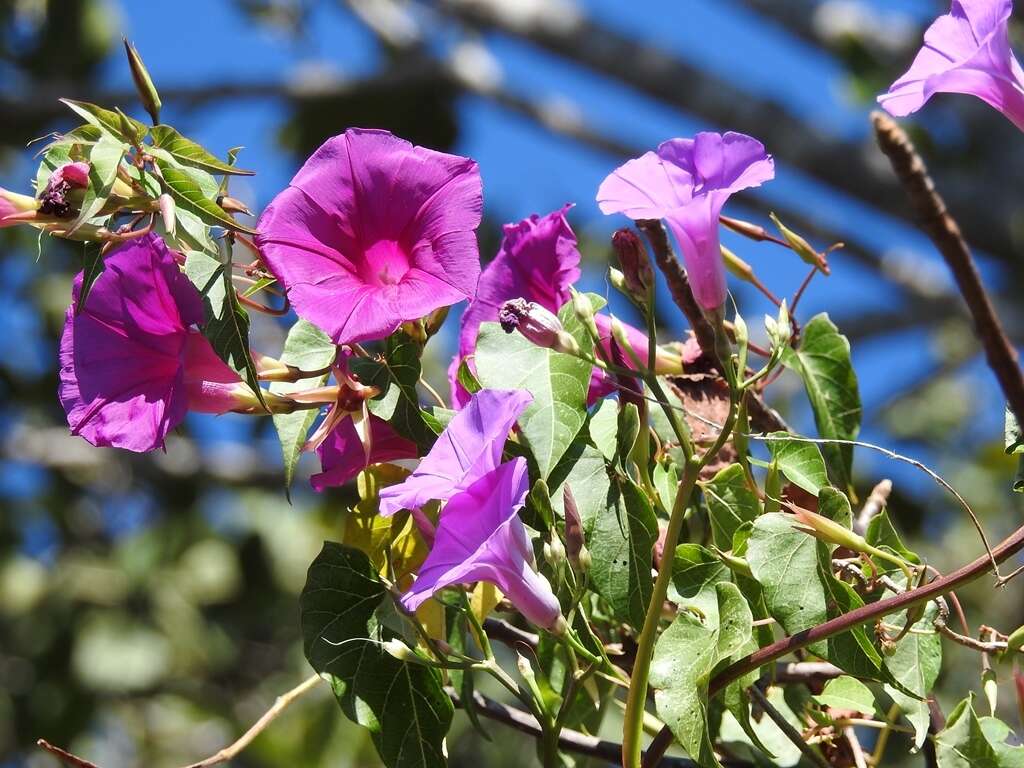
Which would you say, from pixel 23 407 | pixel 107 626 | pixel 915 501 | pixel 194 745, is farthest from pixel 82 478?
pixel 915 501

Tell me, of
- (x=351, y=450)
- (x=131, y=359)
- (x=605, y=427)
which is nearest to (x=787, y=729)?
(x=605, y=427)

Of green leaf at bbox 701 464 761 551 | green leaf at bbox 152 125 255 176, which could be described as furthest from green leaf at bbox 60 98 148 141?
green leaf at bbox 701 464 761 551

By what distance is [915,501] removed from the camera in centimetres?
414

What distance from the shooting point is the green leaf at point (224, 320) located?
25.9 inches

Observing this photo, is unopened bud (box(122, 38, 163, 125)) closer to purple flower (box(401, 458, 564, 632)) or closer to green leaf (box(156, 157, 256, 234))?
green leaf (box(156, 157, 256, 234))

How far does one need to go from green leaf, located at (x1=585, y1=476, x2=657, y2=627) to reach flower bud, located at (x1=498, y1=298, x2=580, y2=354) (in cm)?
10

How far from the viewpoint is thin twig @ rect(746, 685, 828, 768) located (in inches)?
28.2

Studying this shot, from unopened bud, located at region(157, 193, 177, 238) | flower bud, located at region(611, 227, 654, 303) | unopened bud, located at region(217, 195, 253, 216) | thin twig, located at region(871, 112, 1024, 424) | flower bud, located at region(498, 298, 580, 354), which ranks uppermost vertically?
thin twig, located at region(871, 112, 1024, 424)

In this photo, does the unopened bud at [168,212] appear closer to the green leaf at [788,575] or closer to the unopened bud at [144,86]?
the unopened bud at [144,86]

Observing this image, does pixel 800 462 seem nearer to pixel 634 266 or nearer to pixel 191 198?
pixel 634 266

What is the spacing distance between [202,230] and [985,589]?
319cm

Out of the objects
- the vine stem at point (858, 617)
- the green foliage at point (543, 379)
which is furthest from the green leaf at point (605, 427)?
the vine stem at point (858, 617)

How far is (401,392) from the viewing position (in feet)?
2.33

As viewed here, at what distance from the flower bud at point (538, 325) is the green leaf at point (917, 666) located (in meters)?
0.25
